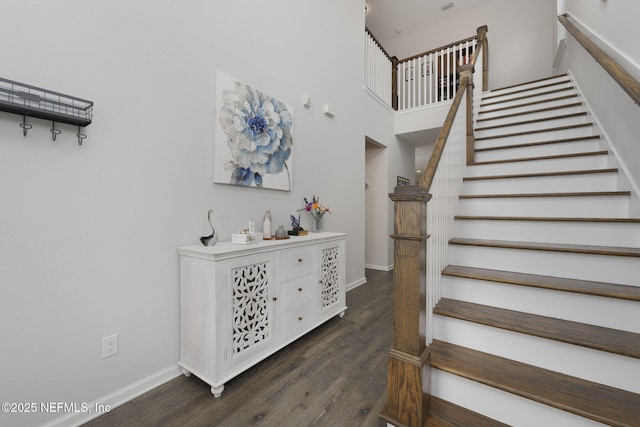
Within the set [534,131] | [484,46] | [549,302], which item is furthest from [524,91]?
[549,302]

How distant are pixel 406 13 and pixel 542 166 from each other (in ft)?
17.3

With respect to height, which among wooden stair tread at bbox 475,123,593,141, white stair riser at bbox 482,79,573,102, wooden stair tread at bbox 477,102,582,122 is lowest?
wooden stair tread at bbox 475,123,593,141

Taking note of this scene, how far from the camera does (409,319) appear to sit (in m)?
1.17

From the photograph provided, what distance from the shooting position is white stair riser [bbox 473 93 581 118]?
10.1 feet

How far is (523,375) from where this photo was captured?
114 centimetres

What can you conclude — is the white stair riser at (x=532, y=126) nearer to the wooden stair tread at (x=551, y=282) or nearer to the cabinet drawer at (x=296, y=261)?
the wooden stair tread at (x=551, y=282)

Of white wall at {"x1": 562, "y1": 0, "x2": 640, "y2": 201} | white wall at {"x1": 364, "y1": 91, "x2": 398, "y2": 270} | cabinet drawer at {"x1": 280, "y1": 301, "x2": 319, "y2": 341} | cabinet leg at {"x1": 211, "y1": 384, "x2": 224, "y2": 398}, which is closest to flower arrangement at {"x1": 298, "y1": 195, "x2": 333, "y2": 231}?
cabinet drawer at {"x1": 280, "y1": 301, "x2": 319, "y2": 341}

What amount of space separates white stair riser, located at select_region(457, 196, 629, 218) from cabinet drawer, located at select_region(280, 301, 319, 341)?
152 cm

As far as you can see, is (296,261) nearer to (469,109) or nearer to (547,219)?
(547,219)

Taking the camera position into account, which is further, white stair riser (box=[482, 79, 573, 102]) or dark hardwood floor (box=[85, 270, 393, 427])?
white stair riser (box=[482, 79, 573, 102])

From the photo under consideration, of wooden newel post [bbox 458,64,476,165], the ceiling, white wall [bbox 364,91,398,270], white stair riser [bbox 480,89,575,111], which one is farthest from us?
the ceiling

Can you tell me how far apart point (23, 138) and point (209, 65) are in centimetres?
119

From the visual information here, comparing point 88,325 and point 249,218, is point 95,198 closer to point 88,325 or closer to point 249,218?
point 88,325

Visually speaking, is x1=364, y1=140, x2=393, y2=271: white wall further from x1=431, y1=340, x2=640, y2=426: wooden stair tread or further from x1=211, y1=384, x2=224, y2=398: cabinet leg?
x1=211, y1=384, x2=224, y2=398: cabinet leg
